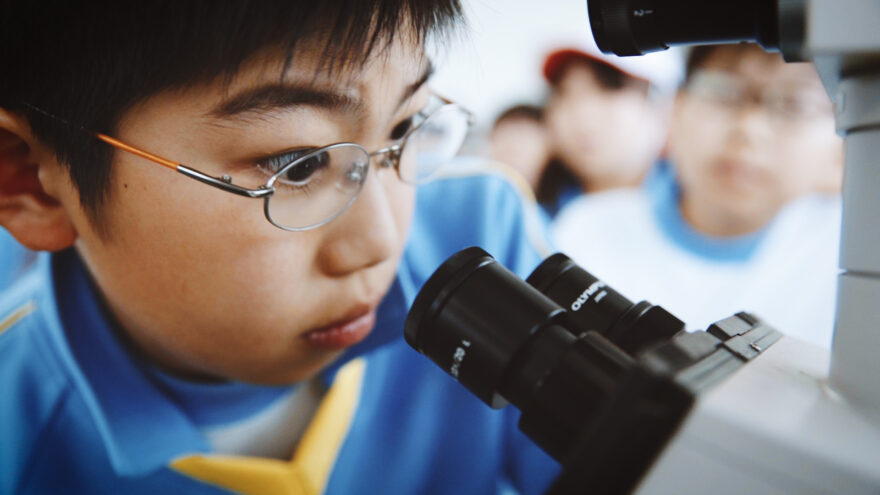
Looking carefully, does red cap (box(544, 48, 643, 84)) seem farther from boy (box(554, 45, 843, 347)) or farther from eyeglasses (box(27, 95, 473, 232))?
eyeglasses (box(27, 95, 473, 232))

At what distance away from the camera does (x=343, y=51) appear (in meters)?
0.46

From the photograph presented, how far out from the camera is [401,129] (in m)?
0.59

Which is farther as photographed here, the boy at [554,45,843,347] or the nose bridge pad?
the boy at [554,45,843,347]

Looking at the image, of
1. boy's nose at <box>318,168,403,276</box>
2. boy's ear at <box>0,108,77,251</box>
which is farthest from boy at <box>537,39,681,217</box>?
boy's ear at <box>0,108,77,251</box>

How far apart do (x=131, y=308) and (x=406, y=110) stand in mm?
351

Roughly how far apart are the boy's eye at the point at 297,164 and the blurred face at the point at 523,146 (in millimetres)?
1109

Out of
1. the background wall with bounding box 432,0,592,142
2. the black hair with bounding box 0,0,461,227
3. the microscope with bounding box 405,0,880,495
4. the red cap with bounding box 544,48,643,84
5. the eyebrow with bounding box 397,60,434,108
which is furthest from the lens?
the red cap with bounding box 544,48,643,84

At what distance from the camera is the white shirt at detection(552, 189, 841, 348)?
4.77 ft

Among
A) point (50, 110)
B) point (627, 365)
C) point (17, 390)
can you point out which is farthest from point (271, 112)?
point (17, 390)

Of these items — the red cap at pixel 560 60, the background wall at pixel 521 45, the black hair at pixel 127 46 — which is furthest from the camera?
the red cap at pixel 560 60

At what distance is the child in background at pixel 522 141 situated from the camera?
5.12 ft

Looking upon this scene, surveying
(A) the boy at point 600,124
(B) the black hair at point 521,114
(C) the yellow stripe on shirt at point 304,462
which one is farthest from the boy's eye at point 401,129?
(A) the boy at point 600,124

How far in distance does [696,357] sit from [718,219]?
138cm

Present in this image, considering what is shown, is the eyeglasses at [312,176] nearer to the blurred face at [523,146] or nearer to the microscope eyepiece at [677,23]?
the microscope eyepiece at [677,23]
